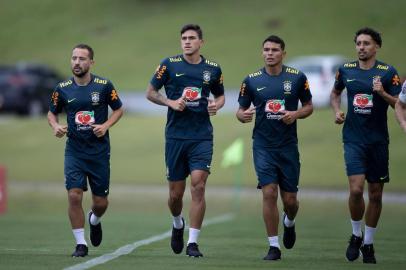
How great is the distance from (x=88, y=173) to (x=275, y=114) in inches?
88.5

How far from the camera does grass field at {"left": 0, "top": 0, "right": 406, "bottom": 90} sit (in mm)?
54250

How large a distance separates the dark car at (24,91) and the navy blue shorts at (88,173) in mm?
25294

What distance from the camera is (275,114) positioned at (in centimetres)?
1341

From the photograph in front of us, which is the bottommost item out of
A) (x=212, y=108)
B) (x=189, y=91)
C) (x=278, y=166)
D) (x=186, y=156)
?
(x=278, y=166)

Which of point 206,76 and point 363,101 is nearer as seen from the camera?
point 363,101

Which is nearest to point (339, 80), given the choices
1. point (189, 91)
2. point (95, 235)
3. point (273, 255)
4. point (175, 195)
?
point (189, 91)

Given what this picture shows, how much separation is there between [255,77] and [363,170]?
164 centimetres

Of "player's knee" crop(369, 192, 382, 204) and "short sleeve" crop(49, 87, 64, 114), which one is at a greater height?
"short sleeve" crop(49, 87, 64, 114)

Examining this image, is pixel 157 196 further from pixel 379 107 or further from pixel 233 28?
pixel 233 28

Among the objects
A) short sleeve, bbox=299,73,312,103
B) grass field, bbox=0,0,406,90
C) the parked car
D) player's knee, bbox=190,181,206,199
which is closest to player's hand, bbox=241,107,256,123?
short sleeve, bbox=299,73,312,103

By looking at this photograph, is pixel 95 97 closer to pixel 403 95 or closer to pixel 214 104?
pixel 214 104

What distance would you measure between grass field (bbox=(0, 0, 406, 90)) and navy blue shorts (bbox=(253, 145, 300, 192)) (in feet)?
118

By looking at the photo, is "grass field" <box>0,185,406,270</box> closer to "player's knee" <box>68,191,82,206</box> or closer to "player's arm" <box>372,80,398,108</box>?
"player's knee" <box>68,191,82,206</box>

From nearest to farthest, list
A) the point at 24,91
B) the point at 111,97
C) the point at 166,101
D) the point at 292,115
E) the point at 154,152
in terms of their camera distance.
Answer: the point at 292,115 < the point at 166,101 < the point at 111,97 < the point at 154,152 < the point at 24,91
